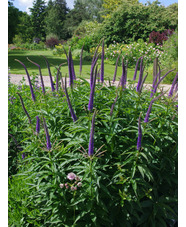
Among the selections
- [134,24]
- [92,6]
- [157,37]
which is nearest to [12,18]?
[134,24]

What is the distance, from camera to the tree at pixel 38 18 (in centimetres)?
4544

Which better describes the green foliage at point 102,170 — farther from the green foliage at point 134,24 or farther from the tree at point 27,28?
the tree at point 27,28

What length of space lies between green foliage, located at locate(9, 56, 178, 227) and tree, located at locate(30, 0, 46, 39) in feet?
152

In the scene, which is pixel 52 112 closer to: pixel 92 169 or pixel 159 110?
pixel 92 169

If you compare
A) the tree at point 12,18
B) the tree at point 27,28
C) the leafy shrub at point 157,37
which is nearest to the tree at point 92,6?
the tree at point 27,28

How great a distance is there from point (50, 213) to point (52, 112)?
1.09 meters

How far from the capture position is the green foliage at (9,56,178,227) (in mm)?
2076

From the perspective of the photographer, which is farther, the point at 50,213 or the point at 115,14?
the point at 115,14

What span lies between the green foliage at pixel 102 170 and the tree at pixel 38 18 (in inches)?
1821

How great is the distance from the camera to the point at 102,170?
2.34m

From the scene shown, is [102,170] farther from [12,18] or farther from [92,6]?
[92,6]

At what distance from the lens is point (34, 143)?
2445 mm

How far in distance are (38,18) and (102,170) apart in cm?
4972
